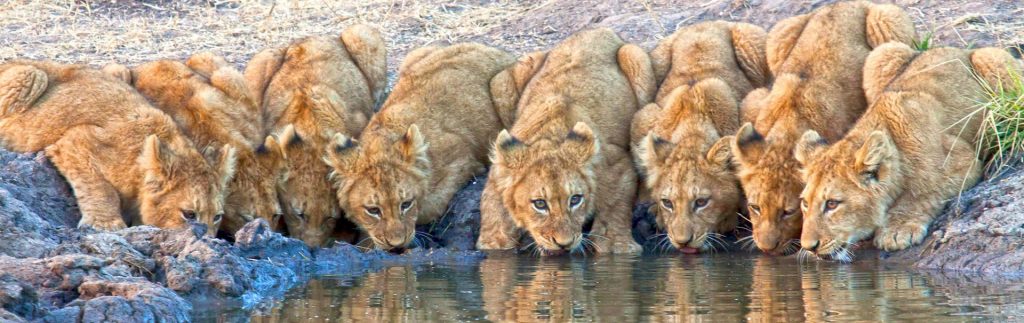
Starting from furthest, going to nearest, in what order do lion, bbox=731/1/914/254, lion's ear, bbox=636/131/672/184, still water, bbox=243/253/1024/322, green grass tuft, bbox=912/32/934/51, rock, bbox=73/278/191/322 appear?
1. green grass tuft, bbox=912/32/934/51
2. lion's ear, bbox=636/131/672/184
3. lion, bbox=731/1/914/254
4. still water, bbox=243/253/1024/322
5. rock, bbox=73/278/191/322

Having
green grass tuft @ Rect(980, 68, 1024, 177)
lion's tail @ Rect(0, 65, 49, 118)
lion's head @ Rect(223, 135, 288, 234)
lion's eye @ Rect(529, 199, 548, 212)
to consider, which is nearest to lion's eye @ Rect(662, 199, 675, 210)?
lion's eye @ Rect(529, 199, 548, 212)

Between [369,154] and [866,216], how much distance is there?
11.5 ft

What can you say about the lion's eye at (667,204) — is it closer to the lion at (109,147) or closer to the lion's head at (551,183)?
the lion's head at (551,183)

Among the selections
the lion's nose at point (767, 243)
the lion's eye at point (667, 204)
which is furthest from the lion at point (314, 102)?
the lion's nose at point (767, 243)

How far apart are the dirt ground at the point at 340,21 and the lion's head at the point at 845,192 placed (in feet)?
13.3

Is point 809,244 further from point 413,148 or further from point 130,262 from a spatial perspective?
point 130,262

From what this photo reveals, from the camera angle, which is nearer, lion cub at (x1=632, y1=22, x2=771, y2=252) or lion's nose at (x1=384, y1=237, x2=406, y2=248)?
lion cub at (x1=632, y1=22, x2=771, y2=252)

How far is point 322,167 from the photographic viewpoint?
39.1ft

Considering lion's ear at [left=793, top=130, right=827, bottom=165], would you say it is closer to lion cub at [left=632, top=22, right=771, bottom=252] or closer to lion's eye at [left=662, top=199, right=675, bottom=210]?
lion cub at [left=632, top=22, right=771, bottom=252]

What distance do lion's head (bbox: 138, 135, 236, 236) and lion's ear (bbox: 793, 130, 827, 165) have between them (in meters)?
3.87

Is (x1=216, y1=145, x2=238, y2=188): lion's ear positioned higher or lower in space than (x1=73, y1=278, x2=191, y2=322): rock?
higher

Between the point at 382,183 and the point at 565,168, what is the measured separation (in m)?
1.33

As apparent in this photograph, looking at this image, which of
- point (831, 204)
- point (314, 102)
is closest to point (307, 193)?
point (314, 102)

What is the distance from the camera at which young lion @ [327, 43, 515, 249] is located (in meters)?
11.6
